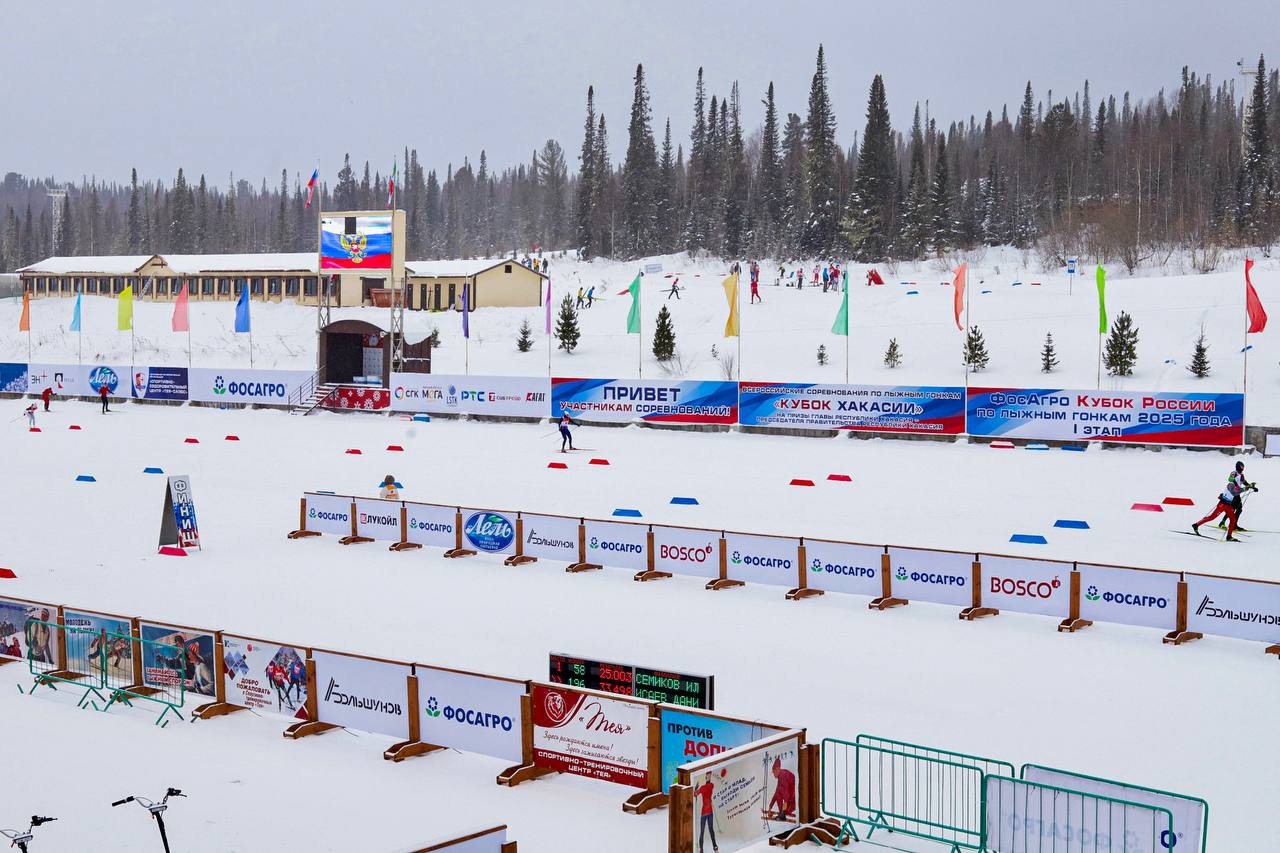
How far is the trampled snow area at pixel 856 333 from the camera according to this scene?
51406 mm

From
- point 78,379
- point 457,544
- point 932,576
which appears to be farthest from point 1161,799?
point 78,379

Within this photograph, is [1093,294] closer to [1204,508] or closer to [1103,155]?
[1204,508]

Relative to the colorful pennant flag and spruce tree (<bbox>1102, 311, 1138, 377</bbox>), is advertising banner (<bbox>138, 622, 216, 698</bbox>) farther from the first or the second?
spruce tree (<bbox>1102, 311, 1138, 377</bbox>)

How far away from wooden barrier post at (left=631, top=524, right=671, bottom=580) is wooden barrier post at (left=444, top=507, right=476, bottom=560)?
3.70 meters

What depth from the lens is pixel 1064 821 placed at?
8984 mm

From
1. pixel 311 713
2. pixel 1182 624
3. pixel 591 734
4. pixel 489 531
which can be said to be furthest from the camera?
pixel 489 531

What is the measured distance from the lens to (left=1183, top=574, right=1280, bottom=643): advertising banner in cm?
1642

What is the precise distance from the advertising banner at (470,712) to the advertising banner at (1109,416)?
27619 mm

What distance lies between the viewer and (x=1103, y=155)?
383 feet

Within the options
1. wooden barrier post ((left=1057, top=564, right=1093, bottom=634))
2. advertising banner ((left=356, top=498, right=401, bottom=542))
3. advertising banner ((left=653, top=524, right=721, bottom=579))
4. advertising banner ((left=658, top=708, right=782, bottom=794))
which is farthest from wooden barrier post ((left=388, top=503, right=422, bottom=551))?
advertising banner ((left=658, top=708, right=782, bottom=794))

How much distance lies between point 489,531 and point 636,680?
1115 centimetres

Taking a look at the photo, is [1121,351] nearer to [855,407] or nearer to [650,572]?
[855,407]

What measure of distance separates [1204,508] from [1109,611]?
1059cm

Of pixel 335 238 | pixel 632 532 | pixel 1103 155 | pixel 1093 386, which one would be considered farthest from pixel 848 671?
pixel 1103 155
